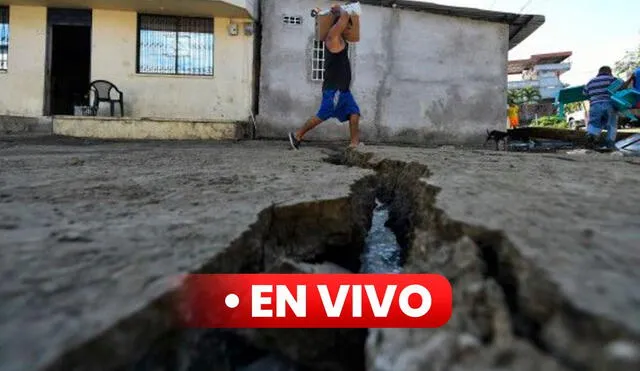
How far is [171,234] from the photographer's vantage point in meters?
1.13

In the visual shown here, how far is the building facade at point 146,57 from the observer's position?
26.7 ft

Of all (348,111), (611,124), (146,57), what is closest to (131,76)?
(146,57)

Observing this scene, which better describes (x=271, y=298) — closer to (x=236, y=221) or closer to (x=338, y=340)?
(x=338, y=340)

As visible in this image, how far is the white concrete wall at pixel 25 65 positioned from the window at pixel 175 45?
1755 mm

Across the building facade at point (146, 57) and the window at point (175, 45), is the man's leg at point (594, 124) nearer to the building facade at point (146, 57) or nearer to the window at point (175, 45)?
the building facade at point (146, 57)

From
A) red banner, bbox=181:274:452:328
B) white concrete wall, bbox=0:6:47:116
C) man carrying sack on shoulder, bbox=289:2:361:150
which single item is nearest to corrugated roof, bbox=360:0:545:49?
man carrying sack on shoulder, bbox=289:2:361:150

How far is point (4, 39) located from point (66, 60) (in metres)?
2.76

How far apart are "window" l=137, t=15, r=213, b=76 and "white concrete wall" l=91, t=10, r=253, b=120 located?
5.5 inches

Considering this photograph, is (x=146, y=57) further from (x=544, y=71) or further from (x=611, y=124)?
(x=544, y=71)

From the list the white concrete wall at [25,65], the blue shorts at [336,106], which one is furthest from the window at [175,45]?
the blue shorts at [336,106]

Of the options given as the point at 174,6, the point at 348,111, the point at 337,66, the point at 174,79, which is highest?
the point at 174,6

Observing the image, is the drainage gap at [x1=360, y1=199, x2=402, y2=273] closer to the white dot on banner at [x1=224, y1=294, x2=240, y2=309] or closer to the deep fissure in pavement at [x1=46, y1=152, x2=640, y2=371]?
the deep fissure in pavement at [x1=46, y1=152, x2=640, y2=371]

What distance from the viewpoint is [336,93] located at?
424 cm

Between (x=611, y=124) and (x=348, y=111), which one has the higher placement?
(x=611, y=124)
